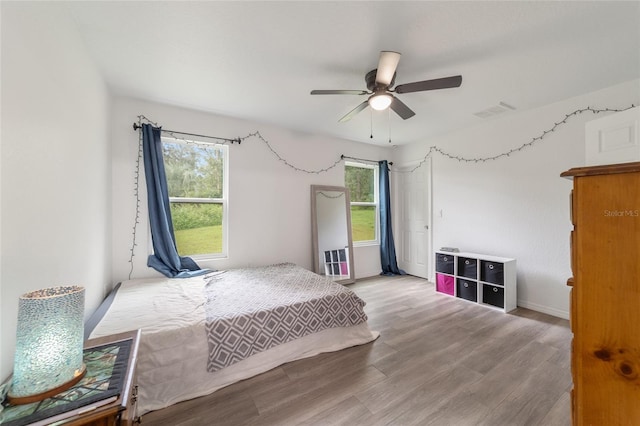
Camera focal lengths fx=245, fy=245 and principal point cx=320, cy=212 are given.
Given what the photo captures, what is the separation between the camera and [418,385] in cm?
175

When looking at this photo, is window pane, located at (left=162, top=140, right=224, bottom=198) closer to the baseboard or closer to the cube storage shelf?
the cube storage shelf

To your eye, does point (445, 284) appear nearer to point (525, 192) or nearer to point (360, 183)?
point (525, 192)

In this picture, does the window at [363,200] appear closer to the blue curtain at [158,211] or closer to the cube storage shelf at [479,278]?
the cube storage shelf at [479,278]

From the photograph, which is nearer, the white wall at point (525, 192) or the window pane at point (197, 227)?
the white wall at point (525, 192)

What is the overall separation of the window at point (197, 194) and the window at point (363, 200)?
2153mm

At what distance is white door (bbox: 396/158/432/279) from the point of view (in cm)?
436

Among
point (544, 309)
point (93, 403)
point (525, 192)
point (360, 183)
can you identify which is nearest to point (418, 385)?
point (93, 403)

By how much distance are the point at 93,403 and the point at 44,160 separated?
1.16 metres

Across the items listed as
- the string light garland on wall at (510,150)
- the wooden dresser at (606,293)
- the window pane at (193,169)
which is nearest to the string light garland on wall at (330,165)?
the string light garland on wall at (510,150)

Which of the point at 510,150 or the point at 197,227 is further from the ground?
the point at 510,150

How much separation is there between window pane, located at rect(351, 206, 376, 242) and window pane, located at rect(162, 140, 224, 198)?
2.34 metres

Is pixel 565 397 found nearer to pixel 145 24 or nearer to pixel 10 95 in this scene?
pixel 10 95

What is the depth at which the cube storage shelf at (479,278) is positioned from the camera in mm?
3021

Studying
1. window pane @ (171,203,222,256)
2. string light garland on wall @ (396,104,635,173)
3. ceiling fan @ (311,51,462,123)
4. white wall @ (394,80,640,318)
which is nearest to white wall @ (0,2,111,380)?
window pane @ (171,203,222,256)
